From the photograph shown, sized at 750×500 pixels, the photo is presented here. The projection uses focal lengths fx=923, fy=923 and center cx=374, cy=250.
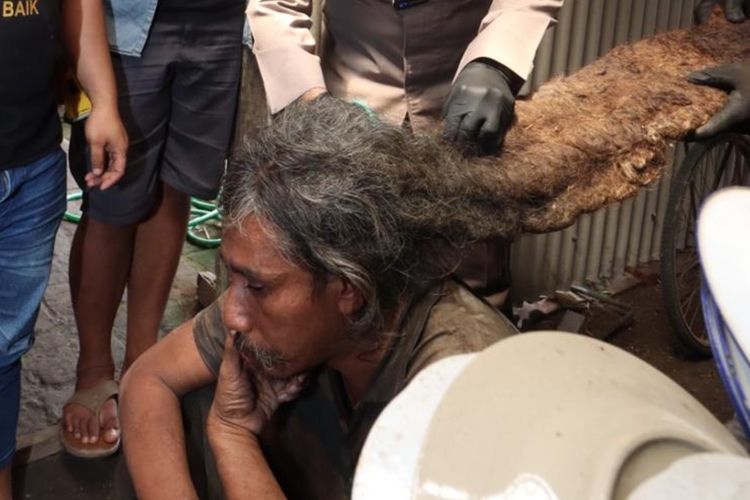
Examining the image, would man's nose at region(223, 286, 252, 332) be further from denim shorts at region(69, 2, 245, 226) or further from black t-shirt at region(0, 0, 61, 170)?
denim shorts at region(69, 2, 245, 226)

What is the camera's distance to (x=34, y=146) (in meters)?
1.88

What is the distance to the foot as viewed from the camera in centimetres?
247

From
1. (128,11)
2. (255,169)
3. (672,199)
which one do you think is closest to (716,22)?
(672,199)

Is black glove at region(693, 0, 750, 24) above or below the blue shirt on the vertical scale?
below

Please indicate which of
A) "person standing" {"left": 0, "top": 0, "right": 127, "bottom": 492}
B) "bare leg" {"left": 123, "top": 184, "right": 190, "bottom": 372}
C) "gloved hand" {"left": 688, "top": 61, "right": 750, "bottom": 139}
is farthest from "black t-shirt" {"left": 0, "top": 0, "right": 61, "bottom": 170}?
"gloved hand" {"left": 688, "top": 61, "right": 750, "bottom": 139}

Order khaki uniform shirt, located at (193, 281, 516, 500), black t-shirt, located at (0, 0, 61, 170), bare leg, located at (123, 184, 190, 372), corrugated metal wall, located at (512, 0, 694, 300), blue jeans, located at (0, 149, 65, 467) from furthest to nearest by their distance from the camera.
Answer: corrugated metal wall, located at (512, 0, 694, 300) → bare leg, located at (123, 184, 190, 372) → blue jeans, located at (0, 149, 65, 467) → black t-shirt, located at (0, 0, 61, 170) → khaki uniform shirt, located at (193, 281, 516, 500)

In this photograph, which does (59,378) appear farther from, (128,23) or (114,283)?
(128,23)

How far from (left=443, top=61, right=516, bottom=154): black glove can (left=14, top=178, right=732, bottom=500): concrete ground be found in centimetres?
142

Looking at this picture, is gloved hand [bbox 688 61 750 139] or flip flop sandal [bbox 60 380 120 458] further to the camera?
flip flop sandal [bbox 60 380 120 458]

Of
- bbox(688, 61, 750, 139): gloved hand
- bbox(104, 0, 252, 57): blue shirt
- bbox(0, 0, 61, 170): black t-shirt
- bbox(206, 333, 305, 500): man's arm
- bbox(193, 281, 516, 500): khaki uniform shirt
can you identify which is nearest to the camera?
bbox(193, 281, 516, 500): khaki uniform shirt

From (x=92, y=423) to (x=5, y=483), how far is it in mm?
354

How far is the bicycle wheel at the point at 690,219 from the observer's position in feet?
11.4

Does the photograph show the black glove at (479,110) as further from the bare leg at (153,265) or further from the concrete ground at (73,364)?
the concrete ground at (73,364)

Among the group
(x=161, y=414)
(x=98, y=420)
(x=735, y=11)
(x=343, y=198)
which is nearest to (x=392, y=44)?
(x=343, y=198)
